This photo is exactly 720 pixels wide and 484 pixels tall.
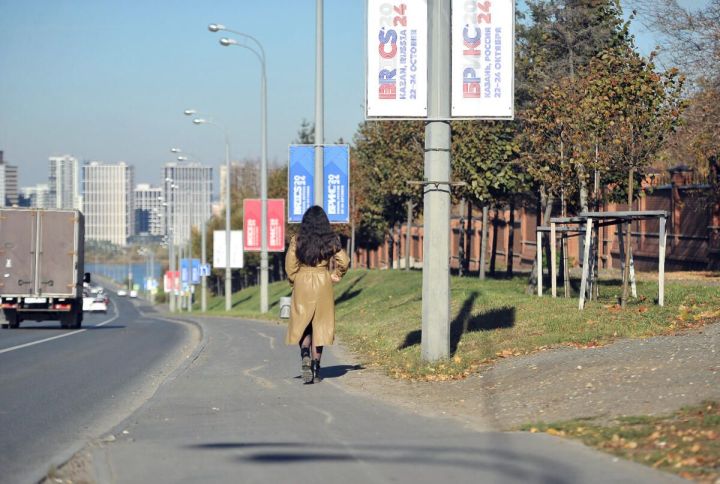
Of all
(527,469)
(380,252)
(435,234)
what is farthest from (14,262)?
(380,252)

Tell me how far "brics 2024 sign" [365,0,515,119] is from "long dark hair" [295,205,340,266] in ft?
5.34

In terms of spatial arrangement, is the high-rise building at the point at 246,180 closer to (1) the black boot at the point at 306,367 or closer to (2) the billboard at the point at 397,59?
(2) the billboard at the point at 397,59

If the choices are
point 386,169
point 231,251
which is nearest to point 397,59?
point 386,169

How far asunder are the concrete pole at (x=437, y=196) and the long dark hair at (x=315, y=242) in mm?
1333

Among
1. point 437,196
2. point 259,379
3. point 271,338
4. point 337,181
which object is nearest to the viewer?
point 437,196

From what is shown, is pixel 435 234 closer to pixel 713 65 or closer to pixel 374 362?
pixel 374 362

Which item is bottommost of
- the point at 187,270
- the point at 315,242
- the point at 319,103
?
the point at 187,270

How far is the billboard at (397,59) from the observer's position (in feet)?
42.2

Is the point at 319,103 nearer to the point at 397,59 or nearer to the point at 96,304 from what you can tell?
the point at 397,59

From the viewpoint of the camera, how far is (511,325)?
1579cm

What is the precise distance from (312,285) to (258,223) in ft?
88.1

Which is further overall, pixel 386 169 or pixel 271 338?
pixel 386 169

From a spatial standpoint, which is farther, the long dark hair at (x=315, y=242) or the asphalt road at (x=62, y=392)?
the long dark hair at (x=315, y=242)

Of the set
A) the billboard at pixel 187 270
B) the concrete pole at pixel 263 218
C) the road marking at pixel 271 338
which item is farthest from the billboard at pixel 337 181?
the billboard at pixel 187 270
